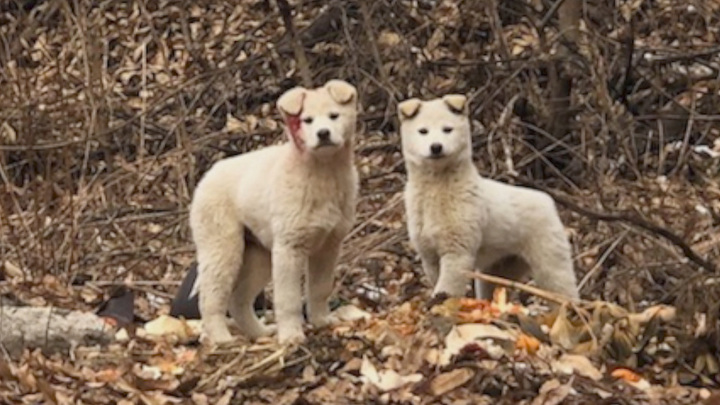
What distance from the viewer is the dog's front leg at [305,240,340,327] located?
22.4 feet

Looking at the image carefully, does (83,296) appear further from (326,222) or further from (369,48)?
(369,48)

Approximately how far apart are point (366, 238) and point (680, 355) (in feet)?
11.0

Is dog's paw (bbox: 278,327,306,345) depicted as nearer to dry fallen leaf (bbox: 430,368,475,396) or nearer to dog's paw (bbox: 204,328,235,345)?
dog's paw (bbox: 204,328,235,345)

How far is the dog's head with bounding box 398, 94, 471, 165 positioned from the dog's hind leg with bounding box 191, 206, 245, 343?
890 millimetres

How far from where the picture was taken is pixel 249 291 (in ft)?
23.4

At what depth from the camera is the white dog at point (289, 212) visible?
655 centimetres

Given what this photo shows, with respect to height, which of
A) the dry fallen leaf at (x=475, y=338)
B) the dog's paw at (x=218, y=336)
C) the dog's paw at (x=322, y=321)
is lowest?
the dog's paw at (x=322, y=321)

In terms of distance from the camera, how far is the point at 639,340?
Result: 21.4 feet

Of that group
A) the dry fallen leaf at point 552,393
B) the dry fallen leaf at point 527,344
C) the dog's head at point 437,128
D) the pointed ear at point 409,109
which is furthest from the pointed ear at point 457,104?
the dry fallen leaf at point 552,393

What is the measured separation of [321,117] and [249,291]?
39.6 inches

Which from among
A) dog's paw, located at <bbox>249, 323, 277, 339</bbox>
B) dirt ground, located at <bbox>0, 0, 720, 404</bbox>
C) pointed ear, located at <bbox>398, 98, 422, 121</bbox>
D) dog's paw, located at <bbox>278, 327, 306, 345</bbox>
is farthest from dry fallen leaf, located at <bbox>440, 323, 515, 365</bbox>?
pointed ear, located at <bbox>398, 98, 422, 121</bbox>

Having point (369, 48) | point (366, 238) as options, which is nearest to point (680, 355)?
point (366, 238)

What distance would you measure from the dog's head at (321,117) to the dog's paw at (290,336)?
2.30 ft

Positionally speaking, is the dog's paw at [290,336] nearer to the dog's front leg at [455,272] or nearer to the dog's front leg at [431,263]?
the dog's front leg at [455,272]
